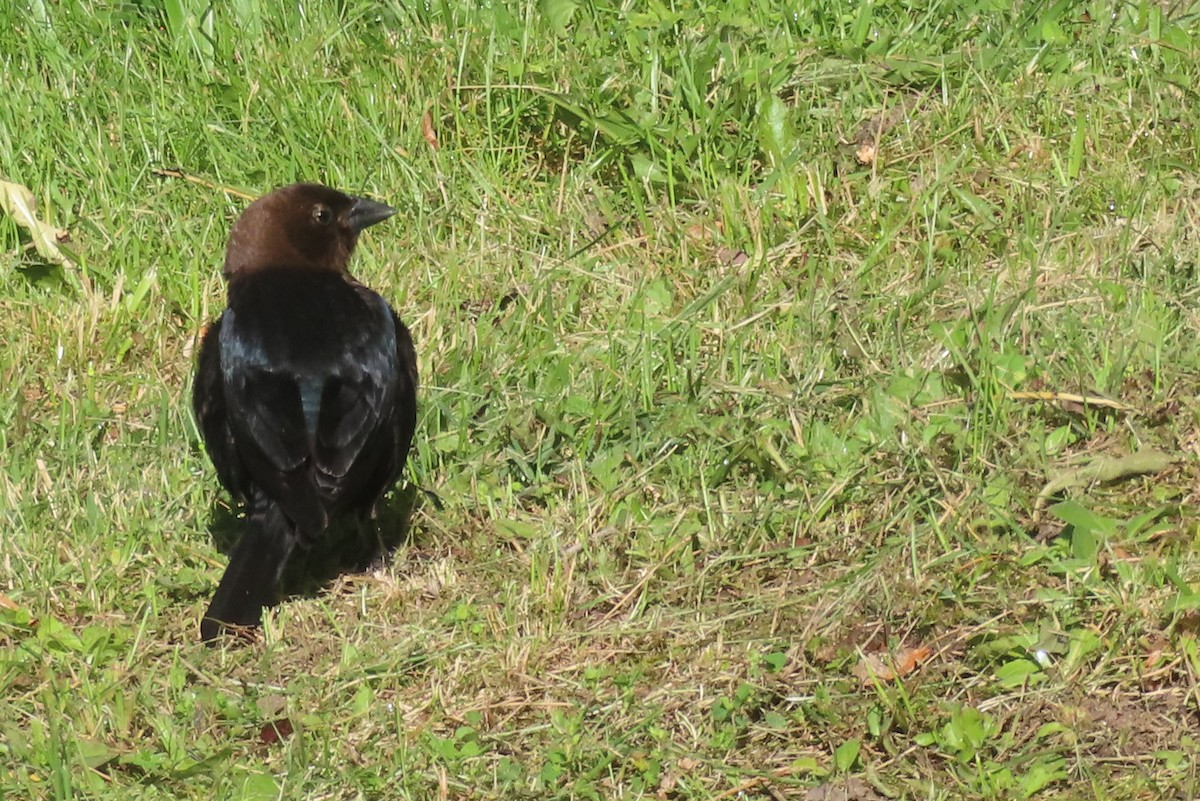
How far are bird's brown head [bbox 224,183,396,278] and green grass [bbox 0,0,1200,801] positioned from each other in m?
0.41

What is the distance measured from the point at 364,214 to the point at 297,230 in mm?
250

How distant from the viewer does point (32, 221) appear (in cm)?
551

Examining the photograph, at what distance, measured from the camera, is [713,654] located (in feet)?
13.0

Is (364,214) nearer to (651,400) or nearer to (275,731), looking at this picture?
(651,400)

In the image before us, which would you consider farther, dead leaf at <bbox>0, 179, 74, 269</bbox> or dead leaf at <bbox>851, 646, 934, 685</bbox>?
dead leaf at <bbox>0, 179, 74, 269</bbox>

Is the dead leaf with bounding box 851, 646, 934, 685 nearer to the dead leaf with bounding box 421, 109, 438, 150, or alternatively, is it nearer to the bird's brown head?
the bird's brown head

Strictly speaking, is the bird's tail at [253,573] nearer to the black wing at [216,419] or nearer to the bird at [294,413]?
the bird at [294,413]

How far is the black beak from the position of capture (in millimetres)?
4961

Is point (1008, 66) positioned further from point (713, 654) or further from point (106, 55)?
point (106, 55)

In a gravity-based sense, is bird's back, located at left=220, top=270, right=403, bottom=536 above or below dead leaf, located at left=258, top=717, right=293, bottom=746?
above

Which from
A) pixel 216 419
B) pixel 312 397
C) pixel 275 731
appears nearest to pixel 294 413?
pixel 312 397

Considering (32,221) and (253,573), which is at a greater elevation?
(32,221)

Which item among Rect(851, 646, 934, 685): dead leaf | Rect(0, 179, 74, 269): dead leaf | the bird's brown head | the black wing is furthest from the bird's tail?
Rect(0, 179, 74, 269): dead leaf

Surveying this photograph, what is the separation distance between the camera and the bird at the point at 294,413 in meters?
4.11
